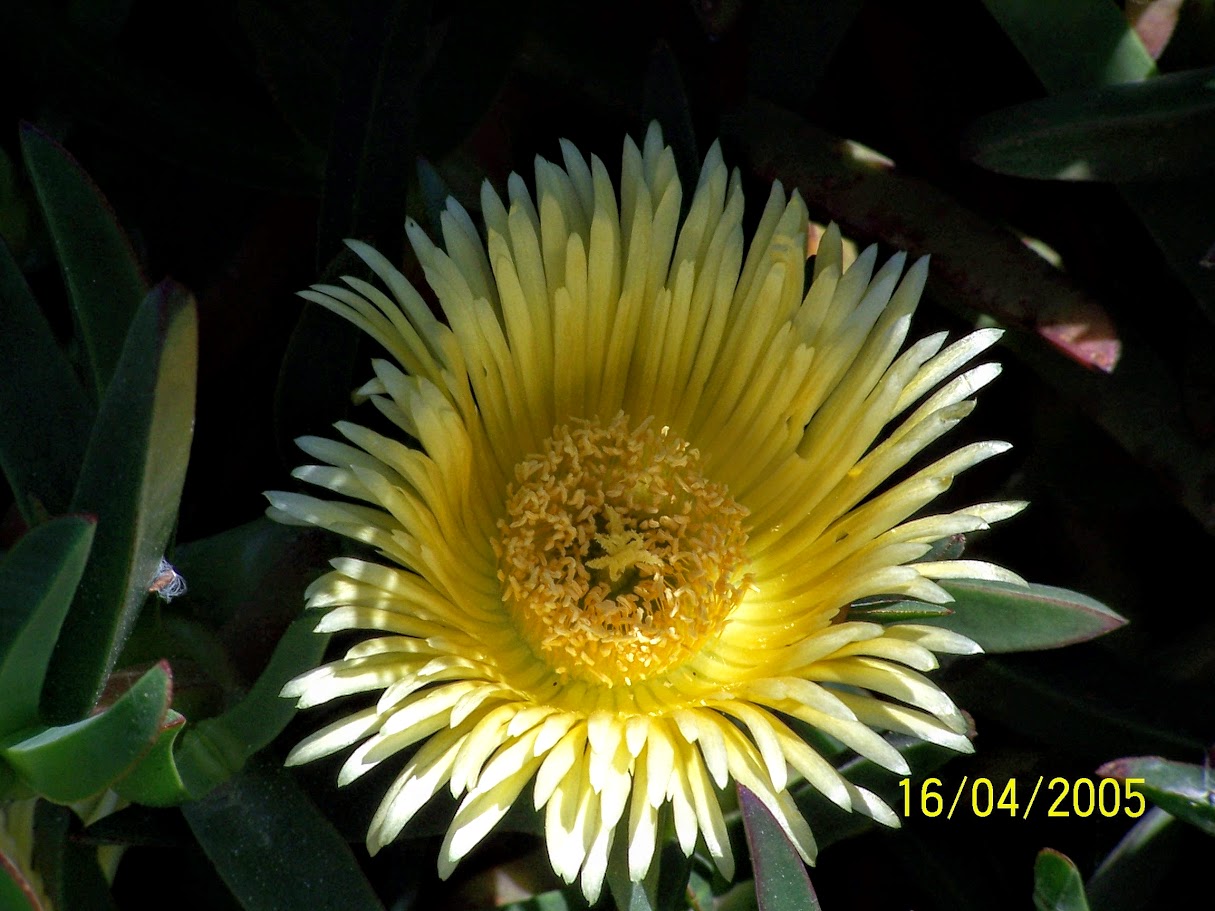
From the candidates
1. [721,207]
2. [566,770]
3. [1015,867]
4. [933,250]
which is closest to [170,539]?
[566,770]

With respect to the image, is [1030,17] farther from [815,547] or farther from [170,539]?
[170,539]

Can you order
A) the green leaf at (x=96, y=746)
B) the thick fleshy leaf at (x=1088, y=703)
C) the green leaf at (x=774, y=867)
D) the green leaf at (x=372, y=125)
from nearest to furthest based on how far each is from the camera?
the green leaf at (x=96, y=746) < the green leaf at (x=774, y=867) < the green leaf at (x=372, y=125) < the thick fleshy leaf at (x=1088, y=703)

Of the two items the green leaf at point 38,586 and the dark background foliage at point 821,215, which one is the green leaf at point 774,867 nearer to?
the dark background foliage at point 821,215

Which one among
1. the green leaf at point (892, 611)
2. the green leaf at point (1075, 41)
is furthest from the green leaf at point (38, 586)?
the green leaf at point (1075, 41)

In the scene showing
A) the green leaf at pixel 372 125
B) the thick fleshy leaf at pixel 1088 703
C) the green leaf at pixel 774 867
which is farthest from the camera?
the thick fleshy leaf at pixel 1088 703

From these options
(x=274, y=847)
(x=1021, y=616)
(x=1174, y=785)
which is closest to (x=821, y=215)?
(x=1021, y=616)

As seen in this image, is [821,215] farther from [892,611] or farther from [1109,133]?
[892,611]

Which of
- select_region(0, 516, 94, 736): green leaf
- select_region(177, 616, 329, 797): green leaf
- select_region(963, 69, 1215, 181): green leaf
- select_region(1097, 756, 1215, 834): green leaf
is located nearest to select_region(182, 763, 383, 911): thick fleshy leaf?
select_region(177, 616, 329, 797): green leaf
